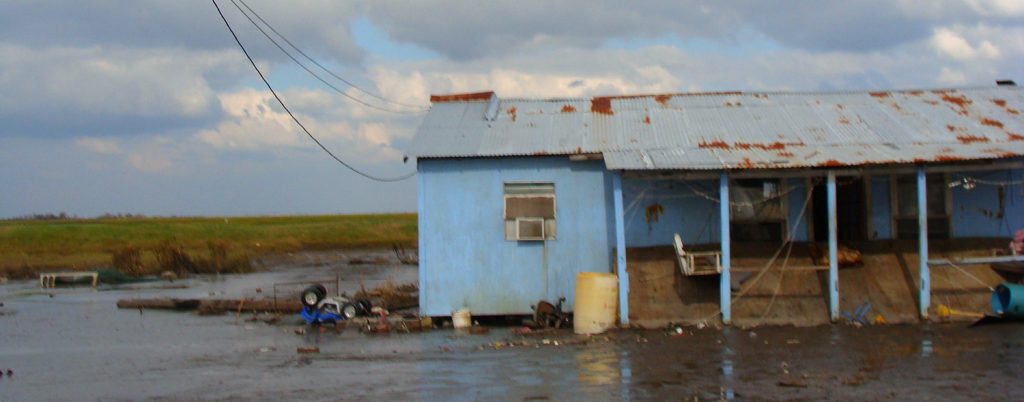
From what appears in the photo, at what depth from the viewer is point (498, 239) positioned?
19.0 metres

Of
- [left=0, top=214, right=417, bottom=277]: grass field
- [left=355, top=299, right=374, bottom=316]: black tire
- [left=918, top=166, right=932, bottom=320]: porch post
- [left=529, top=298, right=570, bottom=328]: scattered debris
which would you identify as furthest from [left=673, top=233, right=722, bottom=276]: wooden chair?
[left=0, top=214, right=417, bottom=277]: grass field

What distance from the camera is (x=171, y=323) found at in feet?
76.7

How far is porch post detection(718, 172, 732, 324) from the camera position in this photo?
56.7 feet

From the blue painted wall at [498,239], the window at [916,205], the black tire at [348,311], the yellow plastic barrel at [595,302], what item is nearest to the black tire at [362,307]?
the black tire at [348,311]

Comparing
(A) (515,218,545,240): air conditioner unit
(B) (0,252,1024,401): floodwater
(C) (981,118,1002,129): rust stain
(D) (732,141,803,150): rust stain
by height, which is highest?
(C) (981,118,1002,129): rust stain

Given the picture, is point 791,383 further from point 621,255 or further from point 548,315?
point 548,315

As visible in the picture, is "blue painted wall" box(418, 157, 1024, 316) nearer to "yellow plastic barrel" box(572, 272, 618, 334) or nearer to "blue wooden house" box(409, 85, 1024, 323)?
"blue wooden house" box(409, 85, 1024, 323)

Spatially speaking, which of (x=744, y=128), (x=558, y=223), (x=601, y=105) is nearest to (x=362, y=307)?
(x=558, y=223)

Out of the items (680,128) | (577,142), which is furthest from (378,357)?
(680,128)

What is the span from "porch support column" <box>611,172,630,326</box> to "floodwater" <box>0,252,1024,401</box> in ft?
1.31

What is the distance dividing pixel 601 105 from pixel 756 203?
409 centimetres

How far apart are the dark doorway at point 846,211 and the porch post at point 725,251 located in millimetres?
2829

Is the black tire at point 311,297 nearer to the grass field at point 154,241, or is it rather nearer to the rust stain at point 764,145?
the rust stain at point 764,145

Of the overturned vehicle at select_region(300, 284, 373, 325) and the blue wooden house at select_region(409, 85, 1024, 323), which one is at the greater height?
the blue wooden house at select_region(409, 85, 1024, 323)
